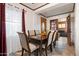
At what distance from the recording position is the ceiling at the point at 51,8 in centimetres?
144

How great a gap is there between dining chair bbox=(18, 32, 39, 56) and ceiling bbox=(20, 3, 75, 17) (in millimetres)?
389

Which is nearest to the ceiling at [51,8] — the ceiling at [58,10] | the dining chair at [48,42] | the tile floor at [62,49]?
the ceiling at [58,10]

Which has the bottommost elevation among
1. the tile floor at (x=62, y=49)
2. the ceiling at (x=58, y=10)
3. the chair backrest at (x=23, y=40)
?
the tile floor at (x=62, y=49)

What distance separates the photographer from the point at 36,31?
4.81 ft

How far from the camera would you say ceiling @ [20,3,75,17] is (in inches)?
56.7

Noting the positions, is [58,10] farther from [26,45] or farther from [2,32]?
[2,32]

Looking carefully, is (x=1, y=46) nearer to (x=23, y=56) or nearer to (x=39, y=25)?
(x=23, y=56)

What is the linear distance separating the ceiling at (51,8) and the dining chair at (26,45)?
389mm

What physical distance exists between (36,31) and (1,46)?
0.52 meters

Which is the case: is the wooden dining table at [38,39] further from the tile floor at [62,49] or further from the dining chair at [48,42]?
the tile floor at [62,49]

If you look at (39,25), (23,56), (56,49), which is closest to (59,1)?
(39,25)

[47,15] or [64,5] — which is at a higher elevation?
[64,5]

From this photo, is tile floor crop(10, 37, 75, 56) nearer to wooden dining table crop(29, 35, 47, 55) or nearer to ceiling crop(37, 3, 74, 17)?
wooden dining table crop(29, 35, 47, 55)

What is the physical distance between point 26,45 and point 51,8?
24.4 inches
